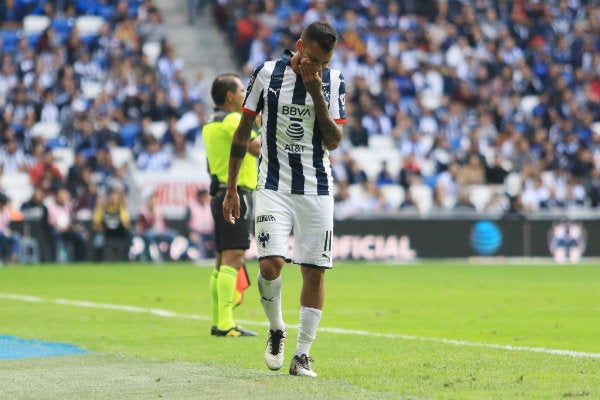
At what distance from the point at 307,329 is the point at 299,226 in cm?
63

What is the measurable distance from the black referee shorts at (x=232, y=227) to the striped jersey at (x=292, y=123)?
2.85 metres

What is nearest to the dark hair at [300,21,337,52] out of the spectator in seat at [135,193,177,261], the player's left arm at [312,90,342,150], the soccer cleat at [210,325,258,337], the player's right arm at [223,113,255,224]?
the player's left arm at [312,90,342,150]

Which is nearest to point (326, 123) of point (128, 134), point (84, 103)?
point (128, 134)

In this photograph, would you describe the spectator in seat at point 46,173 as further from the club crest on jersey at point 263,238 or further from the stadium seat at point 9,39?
the club crest on jersey at point 263,238

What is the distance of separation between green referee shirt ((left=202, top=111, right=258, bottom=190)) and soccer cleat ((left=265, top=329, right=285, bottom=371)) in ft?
9.87

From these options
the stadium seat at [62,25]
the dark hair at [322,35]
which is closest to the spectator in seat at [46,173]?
the stadium seat at [62,25]

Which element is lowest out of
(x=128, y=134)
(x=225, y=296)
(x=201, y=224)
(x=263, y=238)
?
(x=225, y=296)

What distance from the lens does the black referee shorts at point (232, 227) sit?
1038 cm

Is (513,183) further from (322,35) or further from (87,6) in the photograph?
(322,35)

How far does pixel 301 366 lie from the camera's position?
7.36m

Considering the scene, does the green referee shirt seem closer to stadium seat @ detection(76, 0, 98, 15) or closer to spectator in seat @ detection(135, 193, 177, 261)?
spectator in seat @ detection(135, 193, 177, 261)

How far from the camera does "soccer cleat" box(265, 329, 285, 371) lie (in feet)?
24.8

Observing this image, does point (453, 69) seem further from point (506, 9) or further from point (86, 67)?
point (86, 67)

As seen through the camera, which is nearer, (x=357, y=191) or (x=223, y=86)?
(x=223, y=86)
